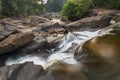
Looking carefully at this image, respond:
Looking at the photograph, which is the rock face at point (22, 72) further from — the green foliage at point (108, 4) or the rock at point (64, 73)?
the green foliage at point (108, 4)

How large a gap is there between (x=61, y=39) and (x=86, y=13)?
22880 mm

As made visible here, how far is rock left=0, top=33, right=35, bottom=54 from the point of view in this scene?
18719 millimetres

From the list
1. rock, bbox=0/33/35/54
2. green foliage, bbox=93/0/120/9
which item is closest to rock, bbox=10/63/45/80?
rock, bbox=0/33/35/54

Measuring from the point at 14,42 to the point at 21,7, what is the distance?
4690cm

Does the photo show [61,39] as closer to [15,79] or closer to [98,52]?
[98,52]

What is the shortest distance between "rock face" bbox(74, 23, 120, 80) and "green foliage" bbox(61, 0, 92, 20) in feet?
88.4

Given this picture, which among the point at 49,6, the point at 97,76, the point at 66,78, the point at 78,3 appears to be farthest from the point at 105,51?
the point at 49,6

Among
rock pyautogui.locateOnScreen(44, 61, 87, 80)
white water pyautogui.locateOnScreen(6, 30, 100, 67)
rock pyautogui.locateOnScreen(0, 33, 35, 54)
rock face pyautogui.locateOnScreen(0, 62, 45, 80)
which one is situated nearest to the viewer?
rock face pyautogui.locateOnScreen(0, 62, 45, 80)

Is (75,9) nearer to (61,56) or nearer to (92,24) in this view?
(92,24)

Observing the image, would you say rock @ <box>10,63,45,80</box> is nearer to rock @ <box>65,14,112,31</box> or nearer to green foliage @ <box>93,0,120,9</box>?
rock @ <box>65,14,112,31</box>

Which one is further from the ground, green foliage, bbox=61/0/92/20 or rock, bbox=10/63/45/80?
rock, bbox=10/63/45/80

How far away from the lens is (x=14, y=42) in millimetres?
19062

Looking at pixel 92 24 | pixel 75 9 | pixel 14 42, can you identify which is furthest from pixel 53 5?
pixel 14 42

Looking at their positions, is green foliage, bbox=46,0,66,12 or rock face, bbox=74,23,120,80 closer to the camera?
rock face, bbox=74,23,120,80
